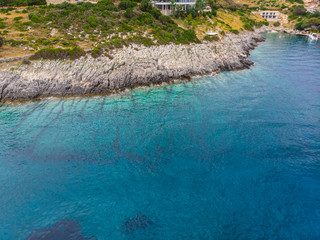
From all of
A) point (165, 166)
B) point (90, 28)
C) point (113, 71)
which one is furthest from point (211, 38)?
point (165, 166)

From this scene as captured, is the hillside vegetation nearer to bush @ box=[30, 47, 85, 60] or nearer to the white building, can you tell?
bush @ box=[30, 47, 85, 60]

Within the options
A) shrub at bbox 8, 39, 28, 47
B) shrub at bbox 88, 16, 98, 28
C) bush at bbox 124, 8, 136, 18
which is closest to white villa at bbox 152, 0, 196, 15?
bush at bbox 124, 8, 136, 18

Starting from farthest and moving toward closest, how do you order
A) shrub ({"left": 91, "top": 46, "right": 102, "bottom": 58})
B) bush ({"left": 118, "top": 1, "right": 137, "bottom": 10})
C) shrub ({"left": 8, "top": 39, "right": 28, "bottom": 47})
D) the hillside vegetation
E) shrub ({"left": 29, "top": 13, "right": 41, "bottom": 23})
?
1. bush ({"left": 118, "top": 1, "right": 137, "bottom": 10})
2. shrub ({"left": 29, "top": 13, "right": 41, "bottom": 23})
3. the hillside vegetation
4. shrub ({"left": 8, "top": 39, "right": 28, "bottom": 47})
5. shrub ({"left": 91, "top": 46, "right": 102, "bottom": 58})

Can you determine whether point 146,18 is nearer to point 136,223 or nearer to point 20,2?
point 20,2

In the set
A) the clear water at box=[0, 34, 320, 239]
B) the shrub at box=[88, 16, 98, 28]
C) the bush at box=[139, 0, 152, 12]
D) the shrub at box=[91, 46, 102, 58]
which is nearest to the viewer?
the clear water at box=[0, 34, 320, 239]

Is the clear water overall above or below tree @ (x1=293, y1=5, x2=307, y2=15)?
below

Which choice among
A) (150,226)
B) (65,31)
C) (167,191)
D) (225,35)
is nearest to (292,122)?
(167,191)

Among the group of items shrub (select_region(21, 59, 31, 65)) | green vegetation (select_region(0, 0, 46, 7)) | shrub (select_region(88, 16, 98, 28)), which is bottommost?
shrub (select_region(21, 59, 31, 65))
